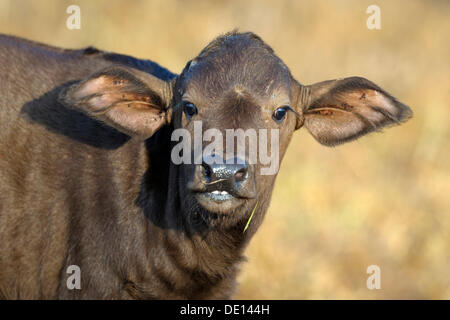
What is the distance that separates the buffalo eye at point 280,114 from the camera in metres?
5.81

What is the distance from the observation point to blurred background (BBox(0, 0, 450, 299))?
31.3ft

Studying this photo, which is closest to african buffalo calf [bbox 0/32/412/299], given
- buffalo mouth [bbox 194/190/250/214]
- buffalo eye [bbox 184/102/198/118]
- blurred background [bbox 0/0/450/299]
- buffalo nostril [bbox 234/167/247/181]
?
buffalo eye [bbox 184/102/198/118]

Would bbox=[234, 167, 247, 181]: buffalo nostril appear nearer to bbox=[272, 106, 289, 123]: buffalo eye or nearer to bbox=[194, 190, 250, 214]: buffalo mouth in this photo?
bbox=[194, 190, 250, 214]: buffalo mouth

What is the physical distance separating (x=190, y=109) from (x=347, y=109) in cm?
156

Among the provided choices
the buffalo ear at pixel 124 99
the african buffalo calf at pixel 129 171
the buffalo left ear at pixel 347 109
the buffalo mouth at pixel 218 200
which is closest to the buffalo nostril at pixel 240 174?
the buffalo mouth at pixel 218 200

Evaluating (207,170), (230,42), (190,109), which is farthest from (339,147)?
(207,170)

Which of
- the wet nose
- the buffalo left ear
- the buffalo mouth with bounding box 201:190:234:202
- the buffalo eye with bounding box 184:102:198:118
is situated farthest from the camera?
the buffalo left ear

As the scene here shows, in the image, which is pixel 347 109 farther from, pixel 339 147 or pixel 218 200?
pixel 339 147

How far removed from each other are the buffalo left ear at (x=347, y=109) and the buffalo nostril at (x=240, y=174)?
4.64 feet

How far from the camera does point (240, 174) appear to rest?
514 cm

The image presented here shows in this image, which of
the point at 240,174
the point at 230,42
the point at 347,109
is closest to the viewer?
the point at 240,174

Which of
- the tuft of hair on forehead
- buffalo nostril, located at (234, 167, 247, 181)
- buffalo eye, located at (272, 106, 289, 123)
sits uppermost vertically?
the tuft of hair on forehead

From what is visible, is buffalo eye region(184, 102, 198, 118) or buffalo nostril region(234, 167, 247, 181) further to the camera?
buffalo eye region(184, 102, 198, 118)
